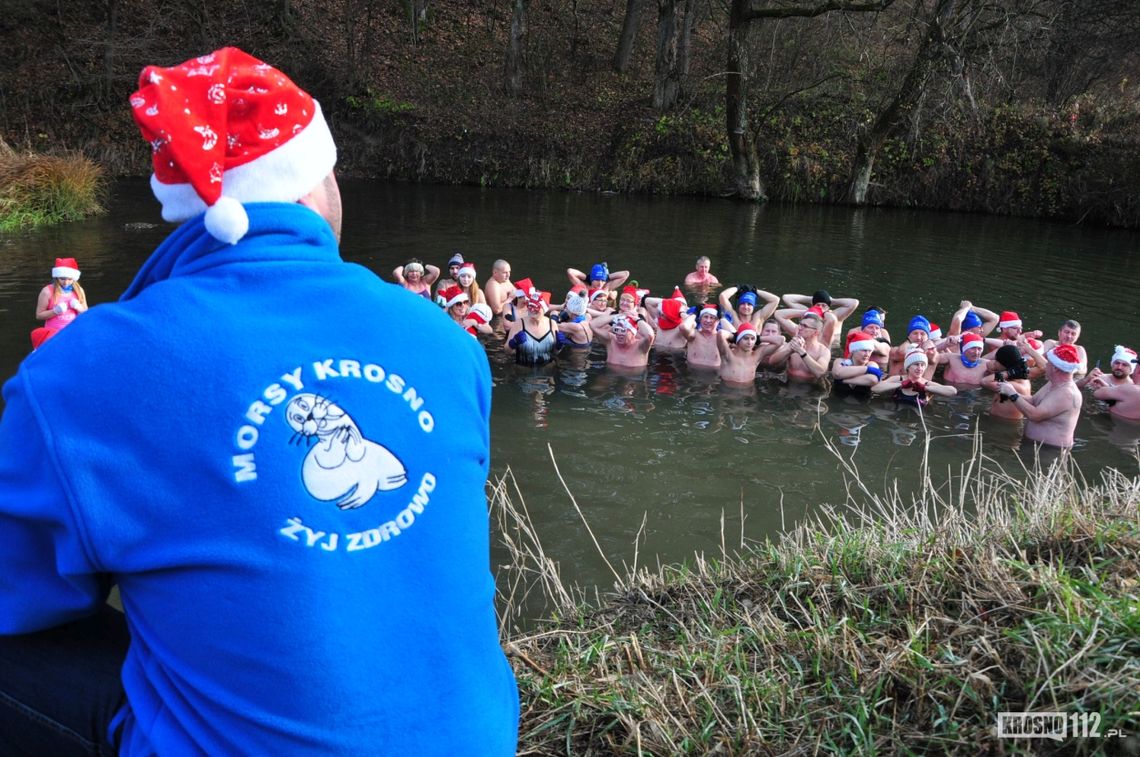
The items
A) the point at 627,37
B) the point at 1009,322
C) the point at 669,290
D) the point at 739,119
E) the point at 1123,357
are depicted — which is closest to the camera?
the point at 1123,357

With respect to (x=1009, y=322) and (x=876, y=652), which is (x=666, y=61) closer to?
(x=1009, y=322)

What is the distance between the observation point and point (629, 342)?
37.1ft

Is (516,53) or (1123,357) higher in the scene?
(516,53)

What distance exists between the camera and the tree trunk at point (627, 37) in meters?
32.1

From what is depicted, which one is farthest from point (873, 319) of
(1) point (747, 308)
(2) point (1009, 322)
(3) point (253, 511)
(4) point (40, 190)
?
(4) point (40, 190)

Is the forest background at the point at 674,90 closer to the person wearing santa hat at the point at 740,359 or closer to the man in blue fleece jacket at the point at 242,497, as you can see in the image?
the person wearing santa hat at the point at 740,359

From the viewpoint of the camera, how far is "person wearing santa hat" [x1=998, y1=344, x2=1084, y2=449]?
9000 mm

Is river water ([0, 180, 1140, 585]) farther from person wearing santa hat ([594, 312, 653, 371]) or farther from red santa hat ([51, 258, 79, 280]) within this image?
red santa hat ([51, 258, 79, 280])

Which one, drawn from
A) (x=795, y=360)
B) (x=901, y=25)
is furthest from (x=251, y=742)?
(x=901, y=25)

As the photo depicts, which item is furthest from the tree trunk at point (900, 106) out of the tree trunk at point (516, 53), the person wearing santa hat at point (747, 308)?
the person wearing santa hat at point (747, 308)

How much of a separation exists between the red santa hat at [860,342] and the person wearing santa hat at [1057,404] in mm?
1687

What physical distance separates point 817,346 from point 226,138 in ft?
32.5

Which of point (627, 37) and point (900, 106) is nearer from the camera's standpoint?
point (900, 106)

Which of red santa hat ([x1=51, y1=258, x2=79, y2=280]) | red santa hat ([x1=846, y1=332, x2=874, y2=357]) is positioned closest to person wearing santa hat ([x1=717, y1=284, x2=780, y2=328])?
red santa hat ([x1=846, y1=332, x2=874, y2=357])
